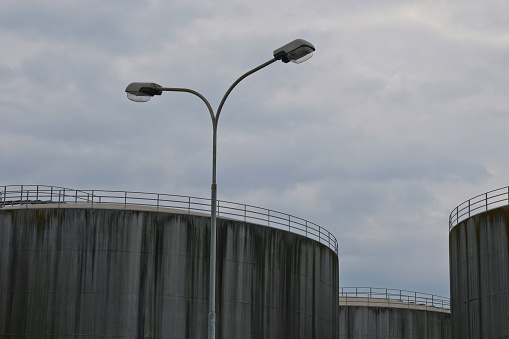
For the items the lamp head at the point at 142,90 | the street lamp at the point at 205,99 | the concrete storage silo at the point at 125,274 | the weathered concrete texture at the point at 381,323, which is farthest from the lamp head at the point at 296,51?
the weathered concrete texture at the point at 381,323

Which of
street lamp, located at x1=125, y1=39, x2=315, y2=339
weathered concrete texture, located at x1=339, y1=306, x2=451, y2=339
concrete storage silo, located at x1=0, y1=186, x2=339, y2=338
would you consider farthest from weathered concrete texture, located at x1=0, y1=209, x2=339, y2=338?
weathered concrete texture, located at x1=339, y1=306, x2=451, y2=339

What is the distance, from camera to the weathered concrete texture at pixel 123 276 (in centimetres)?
3300

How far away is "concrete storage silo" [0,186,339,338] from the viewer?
108 ft

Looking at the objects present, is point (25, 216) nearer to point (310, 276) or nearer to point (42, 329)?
point (42, 329)

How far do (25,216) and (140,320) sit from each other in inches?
239

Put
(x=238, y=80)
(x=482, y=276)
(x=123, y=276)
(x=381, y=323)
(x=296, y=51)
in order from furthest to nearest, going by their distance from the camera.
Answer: (x=381, y=323), (x=482, y=276), (x=123, y=276), (x=238, y=80), (x=296, y=51)

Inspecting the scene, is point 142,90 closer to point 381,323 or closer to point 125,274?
point 125,274

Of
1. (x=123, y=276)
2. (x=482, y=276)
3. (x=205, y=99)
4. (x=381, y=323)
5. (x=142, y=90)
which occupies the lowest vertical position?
(x=381, y=323)

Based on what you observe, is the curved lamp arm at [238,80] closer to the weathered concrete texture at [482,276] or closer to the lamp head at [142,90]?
the lamp head at [142,90]

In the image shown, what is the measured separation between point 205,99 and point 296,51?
3.03 m

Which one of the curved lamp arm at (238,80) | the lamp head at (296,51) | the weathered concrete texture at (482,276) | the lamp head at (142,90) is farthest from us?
the weathered concrete texture at (482,276)

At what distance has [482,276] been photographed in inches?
1367

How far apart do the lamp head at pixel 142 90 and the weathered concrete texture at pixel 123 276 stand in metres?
12.5

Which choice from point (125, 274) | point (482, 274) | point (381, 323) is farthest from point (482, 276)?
point (381, 323)
